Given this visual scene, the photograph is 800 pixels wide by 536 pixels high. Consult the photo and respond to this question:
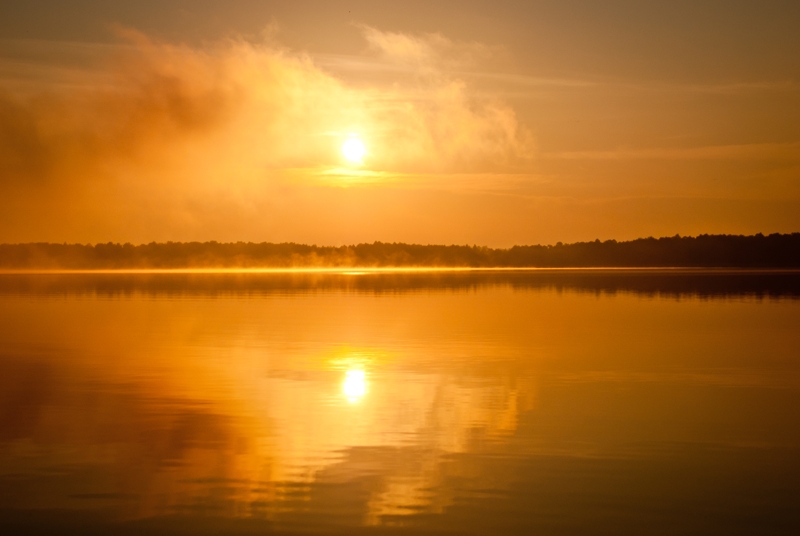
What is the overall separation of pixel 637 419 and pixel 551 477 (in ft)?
15.3

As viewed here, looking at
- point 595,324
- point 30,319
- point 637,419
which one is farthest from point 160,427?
point 30,319

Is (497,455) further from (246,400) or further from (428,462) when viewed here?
(246,400)

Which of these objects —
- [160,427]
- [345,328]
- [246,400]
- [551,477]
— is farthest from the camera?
[345,328]

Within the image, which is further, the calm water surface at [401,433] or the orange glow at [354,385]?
the orange glow at [354,385]

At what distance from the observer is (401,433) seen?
15633mm

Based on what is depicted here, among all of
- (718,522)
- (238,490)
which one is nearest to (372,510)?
(238,490)

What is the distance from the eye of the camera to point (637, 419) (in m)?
16.8

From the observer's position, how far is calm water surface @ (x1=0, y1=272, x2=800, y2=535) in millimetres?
11305

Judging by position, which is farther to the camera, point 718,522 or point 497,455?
point 497,455

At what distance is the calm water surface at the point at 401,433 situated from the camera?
11305 mm

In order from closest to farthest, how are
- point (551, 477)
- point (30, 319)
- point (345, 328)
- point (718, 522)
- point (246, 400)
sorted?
point (718, 522)
point (551, 477)
point (246, 400)
point (345, 328)
point (30, 319)

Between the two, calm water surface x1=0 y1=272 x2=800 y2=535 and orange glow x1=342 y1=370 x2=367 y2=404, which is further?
orange glow x1=342 y1=370 x2=367 y2=404

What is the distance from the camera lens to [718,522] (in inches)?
433

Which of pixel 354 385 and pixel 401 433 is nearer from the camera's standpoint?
pixel 401 433
